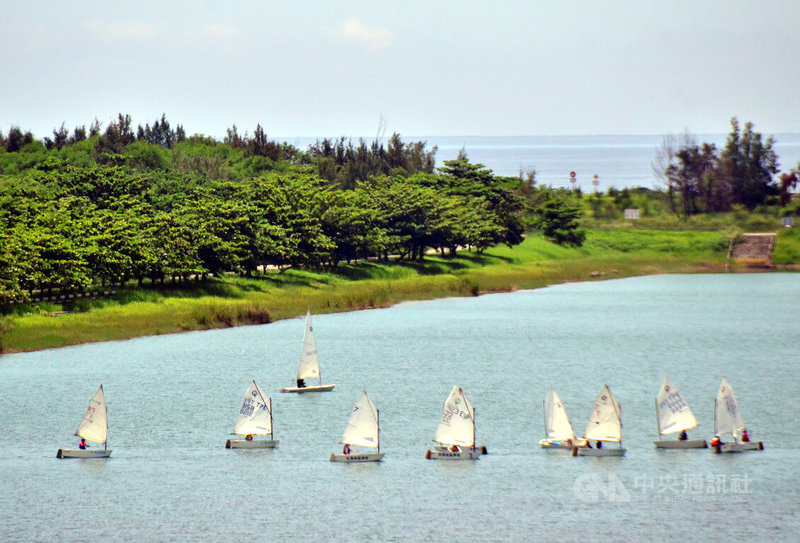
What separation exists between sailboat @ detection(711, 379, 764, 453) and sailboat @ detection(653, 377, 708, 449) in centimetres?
136

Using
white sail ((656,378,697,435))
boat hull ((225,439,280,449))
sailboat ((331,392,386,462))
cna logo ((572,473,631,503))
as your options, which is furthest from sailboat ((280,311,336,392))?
cna logo ((572,473,631,503))

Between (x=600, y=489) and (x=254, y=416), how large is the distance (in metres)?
19.0

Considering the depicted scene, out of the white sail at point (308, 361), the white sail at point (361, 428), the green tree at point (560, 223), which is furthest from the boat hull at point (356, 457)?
the green tree at point (560, 223)

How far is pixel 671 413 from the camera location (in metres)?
59.4

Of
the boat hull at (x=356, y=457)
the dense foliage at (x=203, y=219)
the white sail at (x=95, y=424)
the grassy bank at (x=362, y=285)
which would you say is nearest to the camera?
the boat hull at (x=356, y=457)

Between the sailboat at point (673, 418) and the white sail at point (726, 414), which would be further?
the sailboat at point (673, 418)

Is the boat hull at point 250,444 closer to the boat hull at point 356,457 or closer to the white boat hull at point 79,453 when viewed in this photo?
the boat hull at point 356,457

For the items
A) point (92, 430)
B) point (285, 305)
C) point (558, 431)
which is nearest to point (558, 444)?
point (558, 431)

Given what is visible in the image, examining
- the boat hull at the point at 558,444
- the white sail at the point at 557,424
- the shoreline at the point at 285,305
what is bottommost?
Answer: the boat hull at the point at 558,444

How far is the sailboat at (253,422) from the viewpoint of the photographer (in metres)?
59.3

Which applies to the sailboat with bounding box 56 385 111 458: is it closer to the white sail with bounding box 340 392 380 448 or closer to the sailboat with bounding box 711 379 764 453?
the white sail with bounding box 340 392 380 448

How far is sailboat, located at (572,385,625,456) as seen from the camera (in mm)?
57312

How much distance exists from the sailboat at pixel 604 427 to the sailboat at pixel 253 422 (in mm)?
16605

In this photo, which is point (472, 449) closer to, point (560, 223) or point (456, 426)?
point (456, 426)
